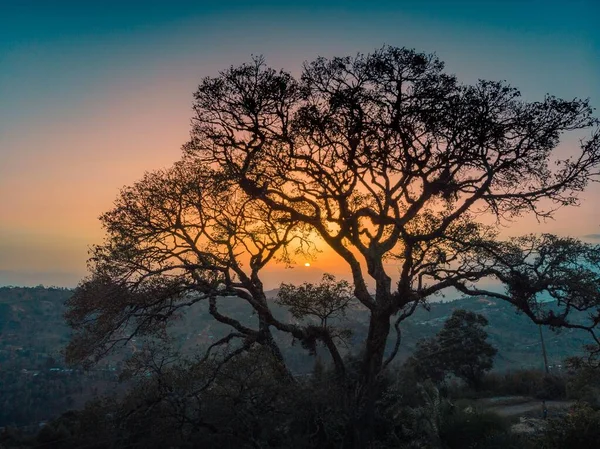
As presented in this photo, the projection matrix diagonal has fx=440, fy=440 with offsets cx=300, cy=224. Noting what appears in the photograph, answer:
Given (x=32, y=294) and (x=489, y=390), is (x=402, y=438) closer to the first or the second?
(x=489, y=390)

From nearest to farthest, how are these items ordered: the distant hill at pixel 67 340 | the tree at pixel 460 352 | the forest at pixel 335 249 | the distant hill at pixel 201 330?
the forest at pixel 335 249, the tree at pixel 460 352, the distant hill at pixel 67 340, the distant hill at pixel 201 330

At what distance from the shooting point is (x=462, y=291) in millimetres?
12992

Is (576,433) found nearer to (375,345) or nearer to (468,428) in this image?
(468,428)

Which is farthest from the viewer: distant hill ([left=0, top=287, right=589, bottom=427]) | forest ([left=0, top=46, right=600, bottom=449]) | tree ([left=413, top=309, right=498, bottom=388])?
distant hill ([left=0, top=287, right=589, bottom=427])

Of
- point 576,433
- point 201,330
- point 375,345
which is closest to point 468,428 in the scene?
point 576,433

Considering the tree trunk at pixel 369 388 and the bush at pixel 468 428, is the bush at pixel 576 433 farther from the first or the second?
the tree trunk at pixel 369 388

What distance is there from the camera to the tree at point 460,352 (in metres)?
37.7

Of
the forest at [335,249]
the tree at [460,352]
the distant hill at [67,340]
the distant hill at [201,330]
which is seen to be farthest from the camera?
the distant hill at [201,330]

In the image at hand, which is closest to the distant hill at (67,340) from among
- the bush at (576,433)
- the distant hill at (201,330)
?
the distant hill at (201,330)

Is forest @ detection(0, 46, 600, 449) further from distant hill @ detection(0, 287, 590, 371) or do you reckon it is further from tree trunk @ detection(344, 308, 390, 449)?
distant hill @ detection(0, 287, 590, 371)

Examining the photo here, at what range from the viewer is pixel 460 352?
125ft

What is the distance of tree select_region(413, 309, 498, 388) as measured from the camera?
3772 cm

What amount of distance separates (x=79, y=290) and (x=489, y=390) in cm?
3226

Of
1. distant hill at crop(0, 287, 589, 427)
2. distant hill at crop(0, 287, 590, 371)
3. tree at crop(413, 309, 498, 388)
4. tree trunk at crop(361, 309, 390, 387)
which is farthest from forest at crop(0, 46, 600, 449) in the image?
distant hill at crop(0, 287, 590, 371)
